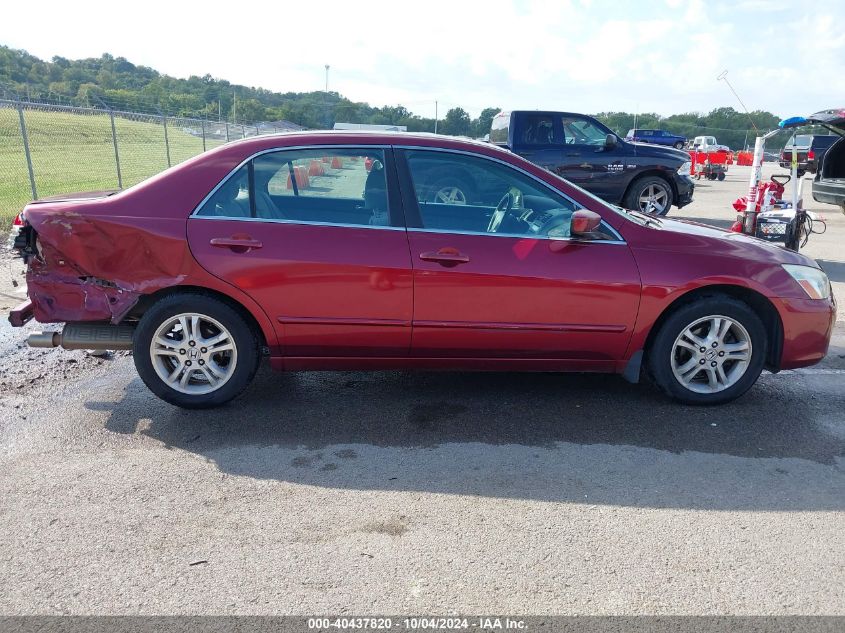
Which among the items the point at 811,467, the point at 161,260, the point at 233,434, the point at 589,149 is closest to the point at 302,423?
the point at 233,434

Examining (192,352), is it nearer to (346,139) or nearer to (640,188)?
(346,139)

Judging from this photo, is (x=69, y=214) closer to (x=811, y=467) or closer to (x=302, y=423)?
(x=302, y=423)

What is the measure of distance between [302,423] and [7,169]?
17588 millimetres

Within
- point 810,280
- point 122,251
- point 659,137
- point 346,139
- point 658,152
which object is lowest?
point 659,137

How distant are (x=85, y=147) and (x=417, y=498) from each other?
58.1 feet

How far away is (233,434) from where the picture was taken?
4.03 meters

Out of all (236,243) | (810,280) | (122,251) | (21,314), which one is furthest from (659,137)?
(21,314)

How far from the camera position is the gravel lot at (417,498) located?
270 centimetres

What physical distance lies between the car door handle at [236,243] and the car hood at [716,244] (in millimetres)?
2291

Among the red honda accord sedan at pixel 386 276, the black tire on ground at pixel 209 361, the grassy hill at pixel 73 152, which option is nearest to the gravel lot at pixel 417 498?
the black tire on ground at pixel 209 361

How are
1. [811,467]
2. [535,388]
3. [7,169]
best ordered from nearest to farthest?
[811,467] → [535,388] → [7,169]

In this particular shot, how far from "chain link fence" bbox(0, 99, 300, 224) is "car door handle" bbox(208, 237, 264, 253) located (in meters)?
9.29

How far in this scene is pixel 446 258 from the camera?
4.13 metres

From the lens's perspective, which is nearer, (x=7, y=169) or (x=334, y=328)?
(x=334, y=328)
